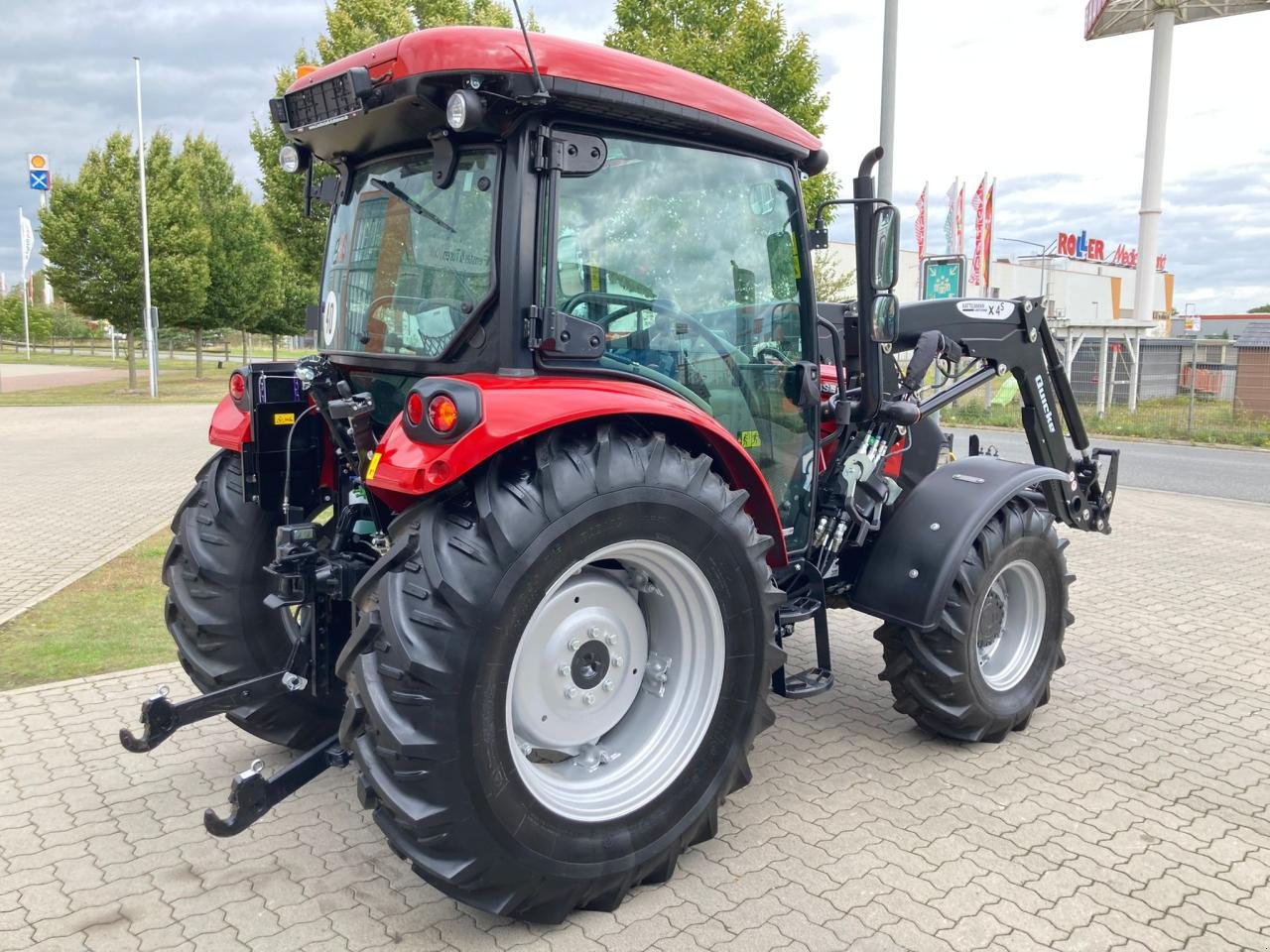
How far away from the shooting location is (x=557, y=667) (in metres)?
2.90

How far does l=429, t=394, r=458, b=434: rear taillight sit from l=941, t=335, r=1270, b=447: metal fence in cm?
1484

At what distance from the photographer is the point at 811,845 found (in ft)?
10.6

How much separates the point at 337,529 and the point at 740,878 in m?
1.81

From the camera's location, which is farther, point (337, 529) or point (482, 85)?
point (337, 529)

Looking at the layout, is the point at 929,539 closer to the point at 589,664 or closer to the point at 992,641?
the point at 992,641

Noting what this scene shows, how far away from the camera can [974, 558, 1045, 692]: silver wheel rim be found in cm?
415

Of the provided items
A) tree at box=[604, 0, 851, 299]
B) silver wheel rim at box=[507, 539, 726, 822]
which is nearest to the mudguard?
silver wheel rim at box=[507, 539, 726, 822]

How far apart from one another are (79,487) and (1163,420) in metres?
19.2

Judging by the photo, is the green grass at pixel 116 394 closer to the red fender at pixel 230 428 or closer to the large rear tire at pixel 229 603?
the red fender at pixel 230 428

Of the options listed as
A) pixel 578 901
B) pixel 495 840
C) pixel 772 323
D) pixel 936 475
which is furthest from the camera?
pixel 936 475

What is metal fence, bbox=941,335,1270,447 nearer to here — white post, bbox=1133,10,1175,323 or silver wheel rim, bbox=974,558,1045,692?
white post, bbox=1133,10,1175,323

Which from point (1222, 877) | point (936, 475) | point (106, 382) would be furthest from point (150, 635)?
point (106, 382)

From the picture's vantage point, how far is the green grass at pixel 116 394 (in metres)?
22.9

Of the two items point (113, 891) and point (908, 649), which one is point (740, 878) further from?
point (113, 891)
